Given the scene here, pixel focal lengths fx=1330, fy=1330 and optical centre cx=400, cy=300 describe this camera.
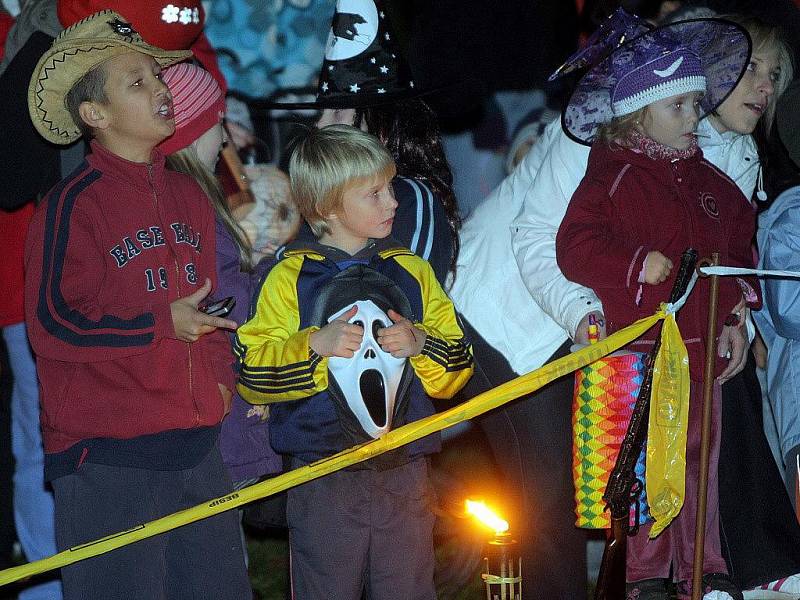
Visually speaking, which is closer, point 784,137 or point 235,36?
point 784,137

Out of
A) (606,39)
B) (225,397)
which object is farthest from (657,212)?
(225,397)

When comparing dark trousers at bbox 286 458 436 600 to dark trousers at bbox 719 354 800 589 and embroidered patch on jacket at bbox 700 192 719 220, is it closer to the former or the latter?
dark trousers at bbox 719 354 800 589

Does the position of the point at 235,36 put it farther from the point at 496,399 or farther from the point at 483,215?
the point at 496,399

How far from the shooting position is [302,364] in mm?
4152

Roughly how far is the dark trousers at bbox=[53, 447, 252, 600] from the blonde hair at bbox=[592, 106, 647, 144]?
1730 millimetres

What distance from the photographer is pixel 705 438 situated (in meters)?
4.39

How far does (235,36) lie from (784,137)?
131 inches

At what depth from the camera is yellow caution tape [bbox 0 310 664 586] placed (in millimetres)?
4125

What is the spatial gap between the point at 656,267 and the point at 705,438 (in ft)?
1.94

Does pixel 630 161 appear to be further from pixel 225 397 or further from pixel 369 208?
pixel 225 397

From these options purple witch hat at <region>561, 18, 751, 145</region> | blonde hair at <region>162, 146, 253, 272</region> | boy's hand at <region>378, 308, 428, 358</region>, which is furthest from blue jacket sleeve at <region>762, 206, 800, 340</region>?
blonde hair at <region>162, 146, 253, 272</region>

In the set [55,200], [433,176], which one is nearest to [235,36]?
[433,176]

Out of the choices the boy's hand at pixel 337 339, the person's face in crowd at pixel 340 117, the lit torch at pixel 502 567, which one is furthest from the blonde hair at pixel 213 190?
the lit torch at pixel 502 567

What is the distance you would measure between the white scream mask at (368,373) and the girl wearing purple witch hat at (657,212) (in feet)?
2.46
